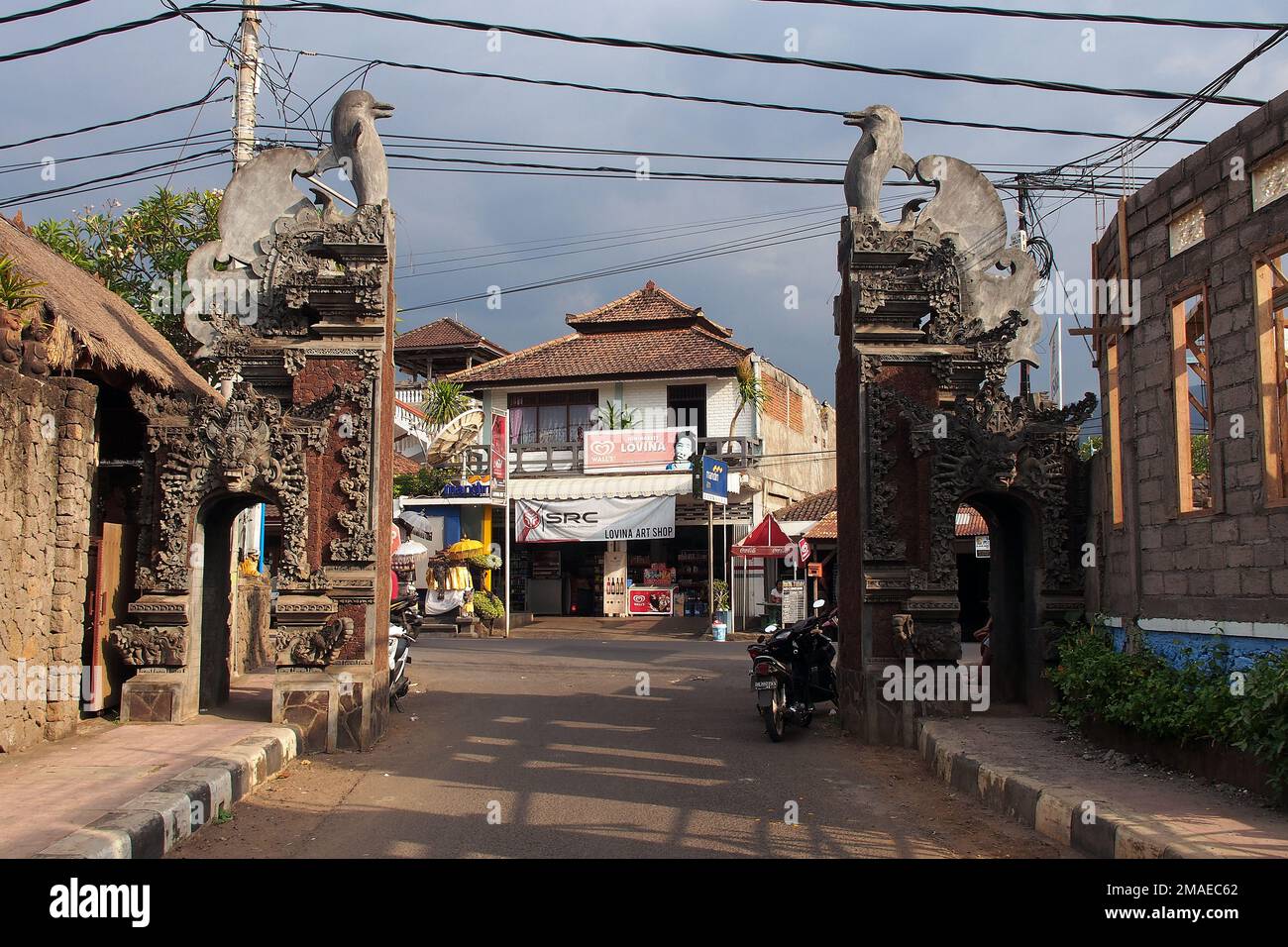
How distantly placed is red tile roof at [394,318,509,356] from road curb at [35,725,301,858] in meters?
34.8

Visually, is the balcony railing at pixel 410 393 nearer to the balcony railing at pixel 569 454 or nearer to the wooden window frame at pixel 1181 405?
the balcony railing at pixel 569 454

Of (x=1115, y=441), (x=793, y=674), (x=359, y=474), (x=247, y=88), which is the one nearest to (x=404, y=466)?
(x=247, y=88)

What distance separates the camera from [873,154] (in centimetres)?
1275

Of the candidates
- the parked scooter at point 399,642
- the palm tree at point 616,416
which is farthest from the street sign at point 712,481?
the parked scooter at point 399,642

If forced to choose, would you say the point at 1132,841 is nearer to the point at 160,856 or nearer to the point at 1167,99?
the point at 160,856

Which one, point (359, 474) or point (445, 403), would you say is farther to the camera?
point (445, 403)

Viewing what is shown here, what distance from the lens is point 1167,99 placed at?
11633 millimetres

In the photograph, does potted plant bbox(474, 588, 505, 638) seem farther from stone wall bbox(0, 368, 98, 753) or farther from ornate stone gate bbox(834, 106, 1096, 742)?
stone wall bbox(0, 368, 98, 753)

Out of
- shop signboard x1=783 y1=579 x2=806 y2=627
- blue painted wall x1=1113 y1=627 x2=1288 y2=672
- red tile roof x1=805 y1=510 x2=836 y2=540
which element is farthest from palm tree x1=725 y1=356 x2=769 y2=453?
blue painted wall x1=1113 y1=627 x2=1288 y2=672

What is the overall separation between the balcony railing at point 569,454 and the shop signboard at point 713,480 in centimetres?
209

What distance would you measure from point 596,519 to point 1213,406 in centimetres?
2335

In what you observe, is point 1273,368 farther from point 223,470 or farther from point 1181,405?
point 223,470

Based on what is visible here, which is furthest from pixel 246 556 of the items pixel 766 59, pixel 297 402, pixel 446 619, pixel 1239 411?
pixel 1239 411
